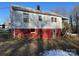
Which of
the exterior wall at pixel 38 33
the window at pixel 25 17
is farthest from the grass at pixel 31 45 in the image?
the window at pixel 25 17

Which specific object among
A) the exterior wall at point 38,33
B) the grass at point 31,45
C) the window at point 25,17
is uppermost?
the window at point 25,17

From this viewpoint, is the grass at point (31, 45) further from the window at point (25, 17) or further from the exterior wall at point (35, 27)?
the window at point (25, 17)

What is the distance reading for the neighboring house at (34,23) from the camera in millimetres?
2490

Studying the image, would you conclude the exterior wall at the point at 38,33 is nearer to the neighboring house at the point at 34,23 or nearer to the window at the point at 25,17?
the neighboring house at the point at 34,23

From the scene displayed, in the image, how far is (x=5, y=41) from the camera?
8.34 feet

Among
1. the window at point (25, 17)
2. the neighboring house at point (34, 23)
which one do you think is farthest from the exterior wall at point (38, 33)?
the window at point (25, 17)

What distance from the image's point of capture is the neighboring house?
2490 mm

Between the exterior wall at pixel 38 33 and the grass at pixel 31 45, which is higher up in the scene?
the exterior wall at pixel 38 33

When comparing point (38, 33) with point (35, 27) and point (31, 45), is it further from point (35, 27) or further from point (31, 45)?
point (31, 45)

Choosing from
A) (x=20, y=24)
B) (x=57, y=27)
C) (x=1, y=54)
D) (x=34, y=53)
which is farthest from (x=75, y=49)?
(x=1, y=54)

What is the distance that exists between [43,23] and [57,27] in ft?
0.71

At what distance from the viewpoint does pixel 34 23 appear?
100.0 inches

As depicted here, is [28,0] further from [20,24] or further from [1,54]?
[1,54]

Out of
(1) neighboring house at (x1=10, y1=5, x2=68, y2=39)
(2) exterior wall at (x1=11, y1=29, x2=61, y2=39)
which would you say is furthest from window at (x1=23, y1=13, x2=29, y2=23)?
(2) exterior wall at (x1=11, y1=29, x2=61, y2=39)
